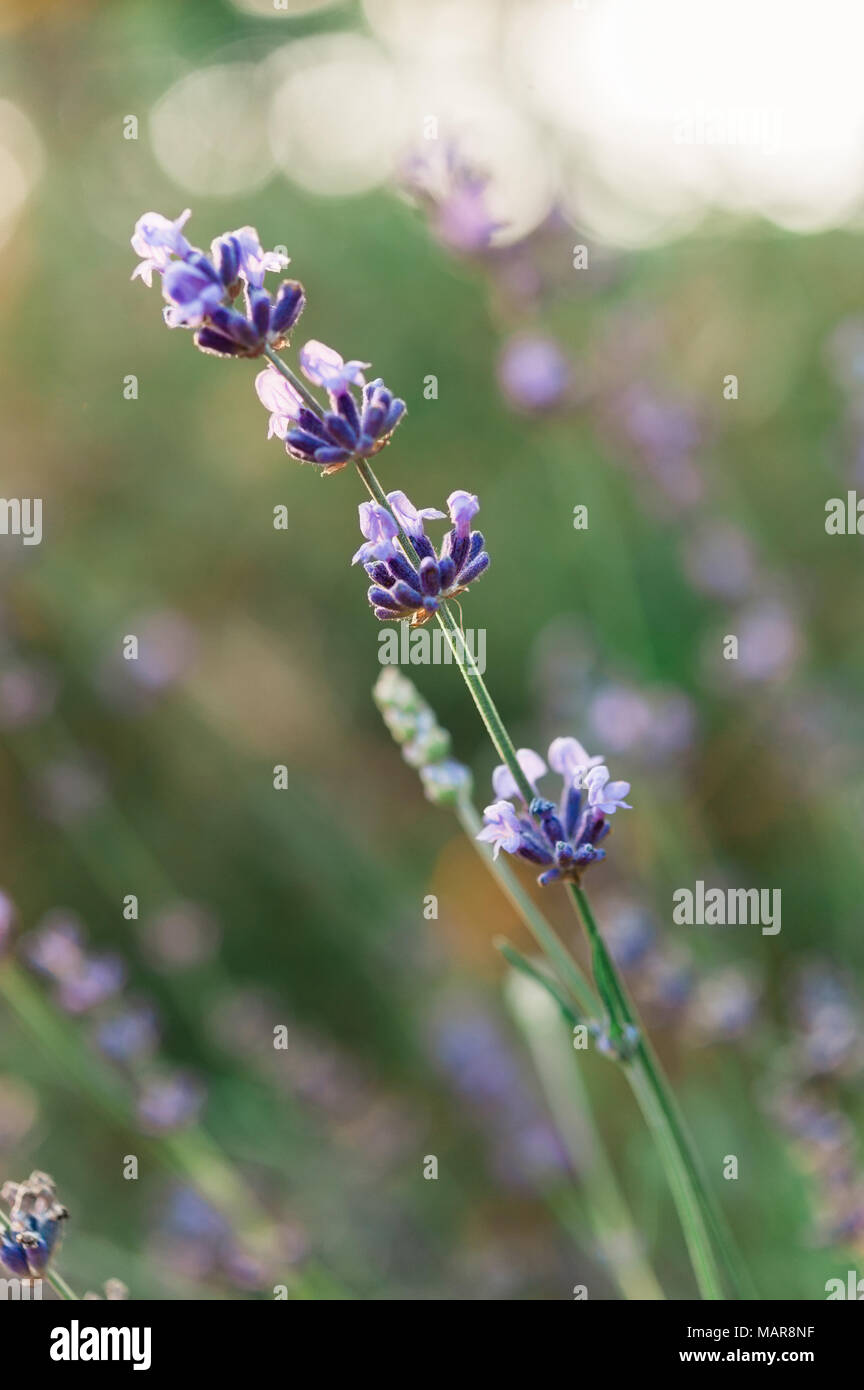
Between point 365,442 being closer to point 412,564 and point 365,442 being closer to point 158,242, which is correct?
point 412,564

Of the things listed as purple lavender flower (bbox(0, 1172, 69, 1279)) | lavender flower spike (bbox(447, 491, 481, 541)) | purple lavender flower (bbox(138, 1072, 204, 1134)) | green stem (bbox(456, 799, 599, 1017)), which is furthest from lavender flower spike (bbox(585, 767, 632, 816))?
purple lavender flower (bbox(138, 1072, 204, 1134))

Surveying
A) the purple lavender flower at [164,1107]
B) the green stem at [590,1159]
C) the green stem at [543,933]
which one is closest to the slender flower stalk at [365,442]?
the green stem at [543,933]

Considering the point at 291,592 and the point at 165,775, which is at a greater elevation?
the point at 291,592

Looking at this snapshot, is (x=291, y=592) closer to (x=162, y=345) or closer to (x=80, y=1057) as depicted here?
(x=162, y=345)

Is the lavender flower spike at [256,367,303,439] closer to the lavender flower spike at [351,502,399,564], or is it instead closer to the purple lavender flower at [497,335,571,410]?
the lavender flower spike at [351,502,399,564]

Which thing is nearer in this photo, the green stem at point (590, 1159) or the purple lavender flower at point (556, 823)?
the purple lavender flower at point (556, 823)

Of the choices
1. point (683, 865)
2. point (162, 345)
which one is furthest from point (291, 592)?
point (683, 865)

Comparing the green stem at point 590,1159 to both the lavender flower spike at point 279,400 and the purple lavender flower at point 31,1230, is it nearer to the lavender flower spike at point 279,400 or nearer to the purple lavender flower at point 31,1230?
the purple lavender flower at point 31,1230

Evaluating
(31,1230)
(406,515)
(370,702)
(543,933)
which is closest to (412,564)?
(406,515)
